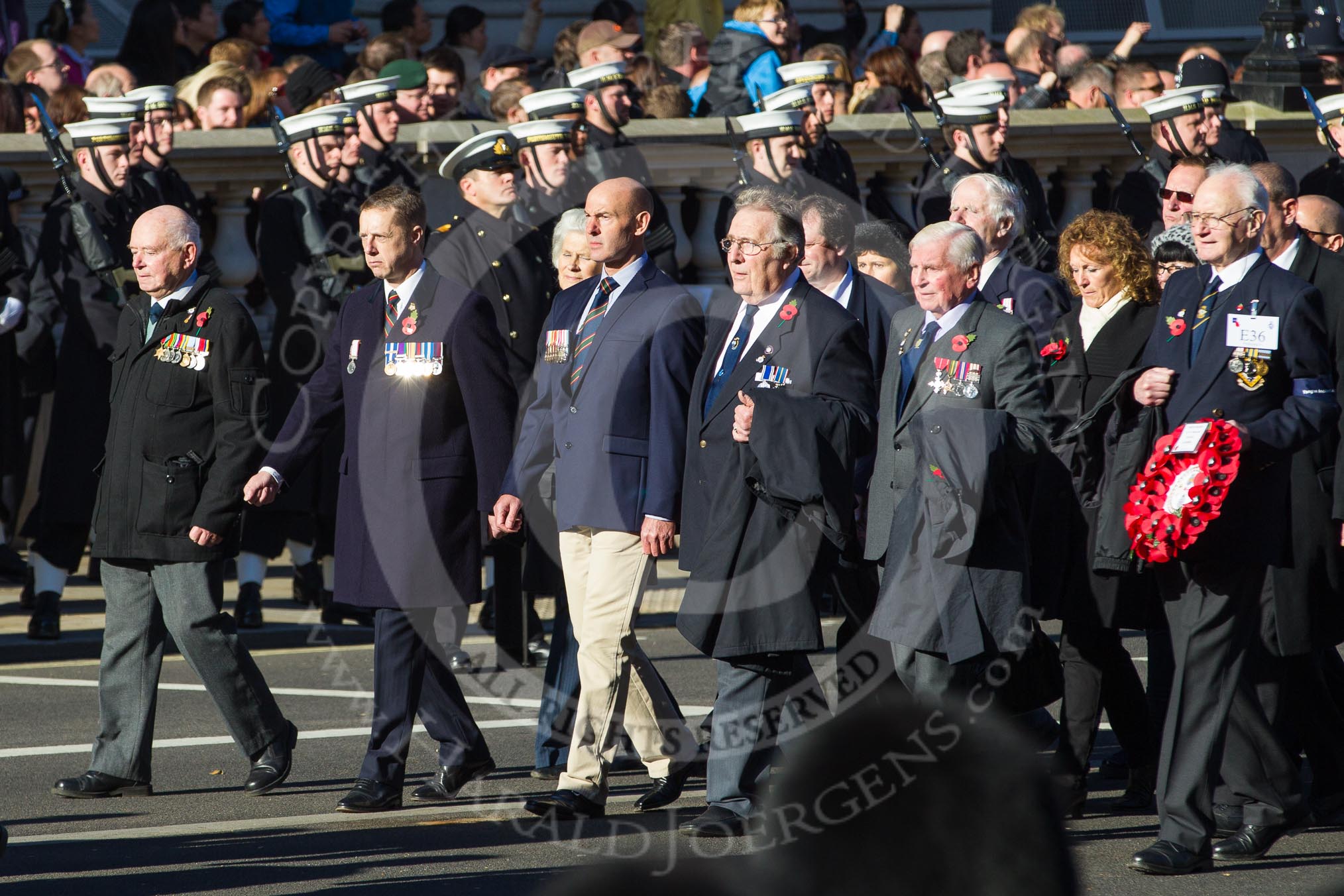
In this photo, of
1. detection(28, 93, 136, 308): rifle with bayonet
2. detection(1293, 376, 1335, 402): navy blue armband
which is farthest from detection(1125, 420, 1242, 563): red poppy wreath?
detection(28, 93, 136, 308): rifle with bayonet

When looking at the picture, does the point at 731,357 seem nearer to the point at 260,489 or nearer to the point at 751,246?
the point at 751,246

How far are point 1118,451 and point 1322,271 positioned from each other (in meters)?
0.93

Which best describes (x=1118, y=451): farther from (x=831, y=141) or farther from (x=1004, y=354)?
(x=831, y=141)

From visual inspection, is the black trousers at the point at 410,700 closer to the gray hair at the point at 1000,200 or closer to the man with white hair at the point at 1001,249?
the man with white hair at the point at 1001,249

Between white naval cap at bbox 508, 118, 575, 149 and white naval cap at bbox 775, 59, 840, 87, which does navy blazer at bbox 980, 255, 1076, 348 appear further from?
white naval cap at bbox 775, 59, 840, 87

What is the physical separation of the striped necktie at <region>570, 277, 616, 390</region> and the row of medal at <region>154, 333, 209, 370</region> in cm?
132

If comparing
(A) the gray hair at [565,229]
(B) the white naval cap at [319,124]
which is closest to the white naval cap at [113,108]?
(B) the white naval cap at [319,124]

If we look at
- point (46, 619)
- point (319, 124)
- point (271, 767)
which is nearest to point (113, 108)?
point (319, 124)

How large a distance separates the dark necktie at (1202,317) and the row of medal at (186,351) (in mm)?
3337

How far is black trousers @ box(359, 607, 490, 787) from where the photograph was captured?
6.70m

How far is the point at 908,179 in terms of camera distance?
1250 cm

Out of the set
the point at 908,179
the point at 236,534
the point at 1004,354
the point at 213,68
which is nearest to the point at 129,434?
the point at 236,534

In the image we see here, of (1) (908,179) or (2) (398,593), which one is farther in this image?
(1) (908,179)

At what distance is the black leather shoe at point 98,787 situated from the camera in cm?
687
